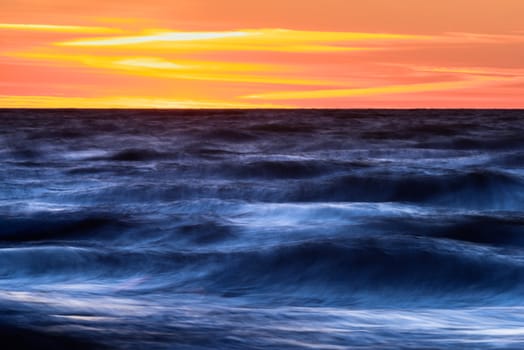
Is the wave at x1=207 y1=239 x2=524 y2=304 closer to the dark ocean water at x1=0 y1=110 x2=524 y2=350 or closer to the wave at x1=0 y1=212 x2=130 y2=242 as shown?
the dark ocean water at x1=0 y1=110 x2=524 y2=350

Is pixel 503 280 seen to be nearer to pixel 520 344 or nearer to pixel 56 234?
pixel 520 344

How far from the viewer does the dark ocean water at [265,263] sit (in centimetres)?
705

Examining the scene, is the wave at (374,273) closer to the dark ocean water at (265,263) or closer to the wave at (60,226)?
the dark ocean water at (265,263)

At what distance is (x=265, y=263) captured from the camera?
428 inches

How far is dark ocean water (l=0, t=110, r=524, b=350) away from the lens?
278 inches

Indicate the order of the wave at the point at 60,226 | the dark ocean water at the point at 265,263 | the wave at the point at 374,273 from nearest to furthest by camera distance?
1. the dark ocean water at the point at 265,263
2. the wave at the point at 374,273
3. the wave at the point at 60,226

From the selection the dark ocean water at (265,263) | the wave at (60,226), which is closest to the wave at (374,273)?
the dark ocean water at (265,263)

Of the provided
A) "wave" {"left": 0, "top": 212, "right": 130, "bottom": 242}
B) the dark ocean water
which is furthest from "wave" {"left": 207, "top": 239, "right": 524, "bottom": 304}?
"wave" {"left": 0, "top": 212, "right": 130, "bottom": 242}

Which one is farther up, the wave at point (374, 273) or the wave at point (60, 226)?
the wave at point (60, 226)

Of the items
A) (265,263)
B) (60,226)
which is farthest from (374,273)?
(60,226)

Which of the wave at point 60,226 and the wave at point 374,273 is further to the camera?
the wave at point 60,226

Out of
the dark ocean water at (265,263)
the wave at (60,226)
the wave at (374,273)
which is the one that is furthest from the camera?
the wave at (60,226)

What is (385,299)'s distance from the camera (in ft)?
30.8

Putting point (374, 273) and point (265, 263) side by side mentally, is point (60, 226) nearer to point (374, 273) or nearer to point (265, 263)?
point (265, 263)
